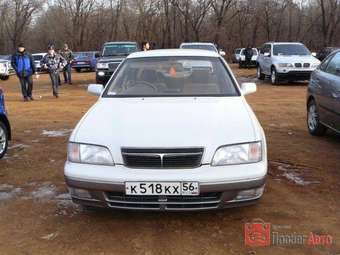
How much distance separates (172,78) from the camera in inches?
225

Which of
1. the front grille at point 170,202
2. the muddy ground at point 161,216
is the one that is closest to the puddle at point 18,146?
the muddy ground at point 161,216

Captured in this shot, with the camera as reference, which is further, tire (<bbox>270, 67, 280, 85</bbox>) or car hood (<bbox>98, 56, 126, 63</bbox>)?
tire (<bbox>270, 67, 280, 85</bbox>)

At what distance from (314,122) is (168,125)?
4.75 metres

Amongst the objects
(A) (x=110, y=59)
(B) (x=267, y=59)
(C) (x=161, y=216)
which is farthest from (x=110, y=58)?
(C) (x=161, y=216)

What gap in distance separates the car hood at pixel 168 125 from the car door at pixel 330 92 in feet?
8.41

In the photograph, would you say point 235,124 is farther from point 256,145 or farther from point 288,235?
point 288,235

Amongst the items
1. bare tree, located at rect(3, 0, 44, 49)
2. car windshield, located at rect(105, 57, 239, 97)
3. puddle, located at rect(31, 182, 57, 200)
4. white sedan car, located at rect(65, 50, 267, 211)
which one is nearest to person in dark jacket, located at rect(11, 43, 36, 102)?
car windshield, located at rect(105, 57, 239, 97)

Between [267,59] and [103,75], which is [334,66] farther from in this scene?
[267,59]

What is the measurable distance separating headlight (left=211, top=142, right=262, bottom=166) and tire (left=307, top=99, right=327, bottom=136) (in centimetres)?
426

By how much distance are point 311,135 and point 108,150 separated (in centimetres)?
525

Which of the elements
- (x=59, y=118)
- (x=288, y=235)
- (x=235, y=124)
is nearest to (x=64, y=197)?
(x=235, y=124)

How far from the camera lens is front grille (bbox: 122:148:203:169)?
13.3 feet

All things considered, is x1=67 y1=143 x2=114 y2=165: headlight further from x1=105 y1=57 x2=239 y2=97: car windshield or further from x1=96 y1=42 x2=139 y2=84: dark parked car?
x1=96 y1=42 x2=139 y2=84: dark parked car

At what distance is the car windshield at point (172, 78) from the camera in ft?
18.1
